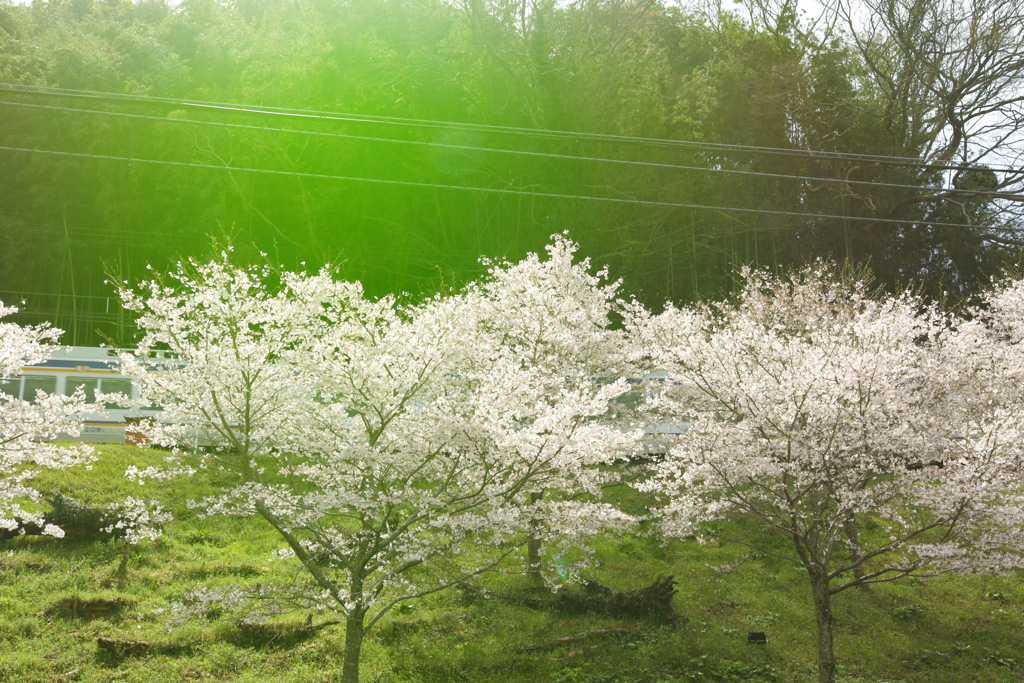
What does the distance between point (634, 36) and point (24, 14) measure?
1946cm

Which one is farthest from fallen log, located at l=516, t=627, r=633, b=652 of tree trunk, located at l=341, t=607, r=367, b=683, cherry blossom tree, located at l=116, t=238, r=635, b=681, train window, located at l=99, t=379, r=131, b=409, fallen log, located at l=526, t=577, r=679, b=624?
train window, located at l=99, t=379, r=131, b=409

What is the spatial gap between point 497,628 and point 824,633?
15.6 feet

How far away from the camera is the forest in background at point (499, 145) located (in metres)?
23.0

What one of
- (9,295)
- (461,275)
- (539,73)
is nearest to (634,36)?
(539,73)

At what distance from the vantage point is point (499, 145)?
23.1 m

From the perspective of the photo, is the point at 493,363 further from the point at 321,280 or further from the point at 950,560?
the point at 950,560

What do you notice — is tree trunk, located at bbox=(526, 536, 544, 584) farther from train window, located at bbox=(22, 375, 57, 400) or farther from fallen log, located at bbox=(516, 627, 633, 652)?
train window, located at bbox=(22, 375, 57, 400)

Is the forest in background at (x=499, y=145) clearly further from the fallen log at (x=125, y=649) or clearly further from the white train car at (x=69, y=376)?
the fallen log at (x=125, y=649)

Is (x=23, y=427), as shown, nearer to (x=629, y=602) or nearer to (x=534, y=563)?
(x=534, y=563)

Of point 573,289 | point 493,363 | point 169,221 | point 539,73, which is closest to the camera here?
point 493,363

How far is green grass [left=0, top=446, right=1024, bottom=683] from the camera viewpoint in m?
11.4

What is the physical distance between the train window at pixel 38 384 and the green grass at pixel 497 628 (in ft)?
15.1

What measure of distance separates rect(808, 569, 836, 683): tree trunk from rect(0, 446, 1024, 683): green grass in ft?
4.13

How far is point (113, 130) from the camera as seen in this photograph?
79.2ft
